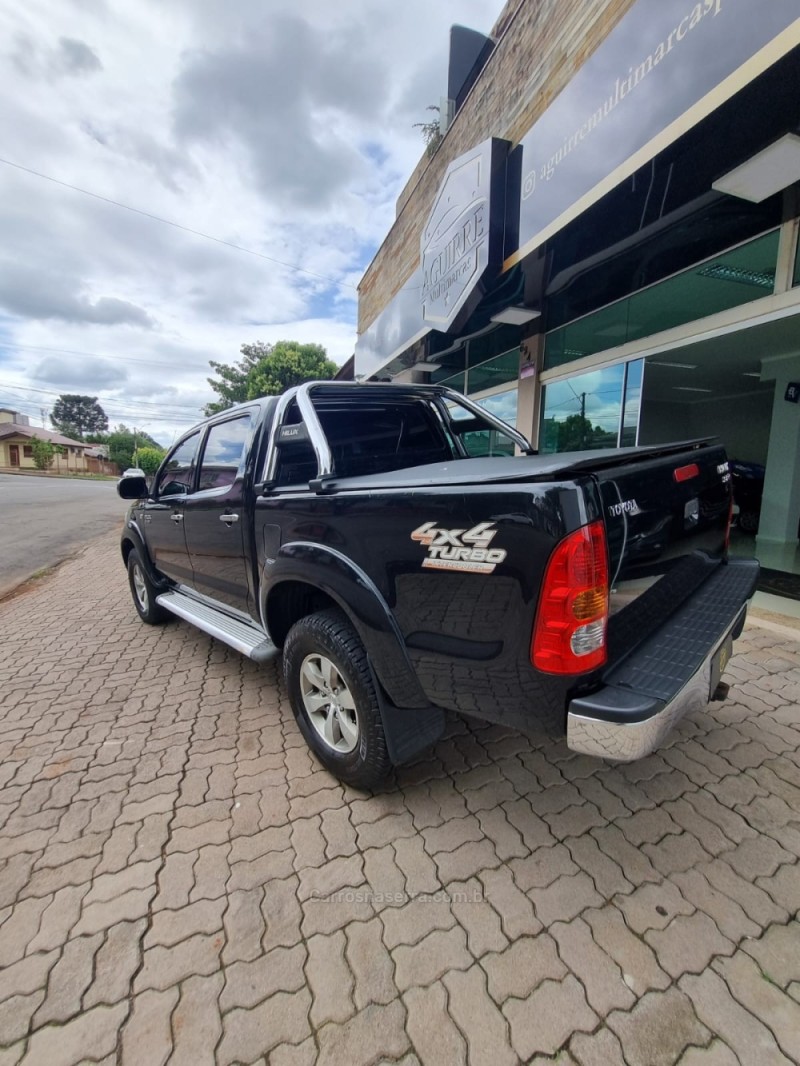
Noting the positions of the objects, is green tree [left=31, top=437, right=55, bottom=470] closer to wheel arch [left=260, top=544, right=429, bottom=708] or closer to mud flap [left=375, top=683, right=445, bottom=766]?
wheel arch [left=260, top=544, right=429, bottom=708]

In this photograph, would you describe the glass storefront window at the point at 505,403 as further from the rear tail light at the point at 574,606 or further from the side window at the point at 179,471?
the rear tail light at the point at 574,606

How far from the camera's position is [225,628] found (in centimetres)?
307

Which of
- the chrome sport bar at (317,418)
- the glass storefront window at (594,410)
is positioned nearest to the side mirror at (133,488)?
the chrome sport bar at (317,418)

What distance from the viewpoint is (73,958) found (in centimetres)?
154

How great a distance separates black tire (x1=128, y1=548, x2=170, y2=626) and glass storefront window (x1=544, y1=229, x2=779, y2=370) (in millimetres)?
6102

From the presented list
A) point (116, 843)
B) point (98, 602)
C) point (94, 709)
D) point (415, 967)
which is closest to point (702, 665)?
point (415, 967)

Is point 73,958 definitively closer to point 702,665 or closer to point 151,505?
point 702,665

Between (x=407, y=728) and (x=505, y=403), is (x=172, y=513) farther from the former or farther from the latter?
(x=505, y=403)

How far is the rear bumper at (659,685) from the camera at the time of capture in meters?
1.42

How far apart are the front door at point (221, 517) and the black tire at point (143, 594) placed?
1.16 metres

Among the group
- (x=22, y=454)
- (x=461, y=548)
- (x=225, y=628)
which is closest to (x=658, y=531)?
(x=461, y=548)

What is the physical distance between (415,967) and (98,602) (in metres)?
5.52

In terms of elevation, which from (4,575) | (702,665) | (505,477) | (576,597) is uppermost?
(505,477)

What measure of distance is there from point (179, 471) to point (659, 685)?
147 inches
